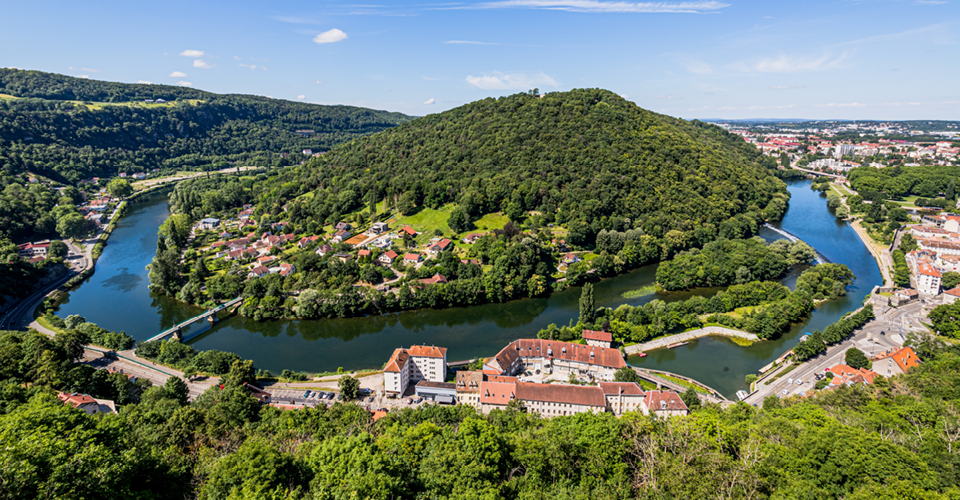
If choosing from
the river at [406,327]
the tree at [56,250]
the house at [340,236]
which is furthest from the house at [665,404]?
the tree at [56,250]

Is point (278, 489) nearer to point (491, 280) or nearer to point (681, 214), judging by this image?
point (491, 280)

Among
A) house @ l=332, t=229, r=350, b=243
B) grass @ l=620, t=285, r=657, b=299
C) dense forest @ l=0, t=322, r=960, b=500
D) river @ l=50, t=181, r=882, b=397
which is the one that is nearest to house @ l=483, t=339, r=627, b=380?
river @ l=50, t=181, r=882, b=397

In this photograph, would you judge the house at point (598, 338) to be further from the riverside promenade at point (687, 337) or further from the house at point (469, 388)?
the house at point (469, 388)

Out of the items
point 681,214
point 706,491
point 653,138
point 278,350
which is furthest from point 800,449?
point 653,138

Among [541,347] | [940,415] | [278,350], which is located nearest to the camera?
[940,415]

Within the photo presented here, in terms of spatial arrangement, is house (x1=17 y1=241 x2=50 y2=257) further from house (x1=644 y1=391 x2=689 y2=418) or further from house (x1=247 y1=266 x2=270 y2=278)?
house (x1=644 y1=391 x2=689 y2=418)
